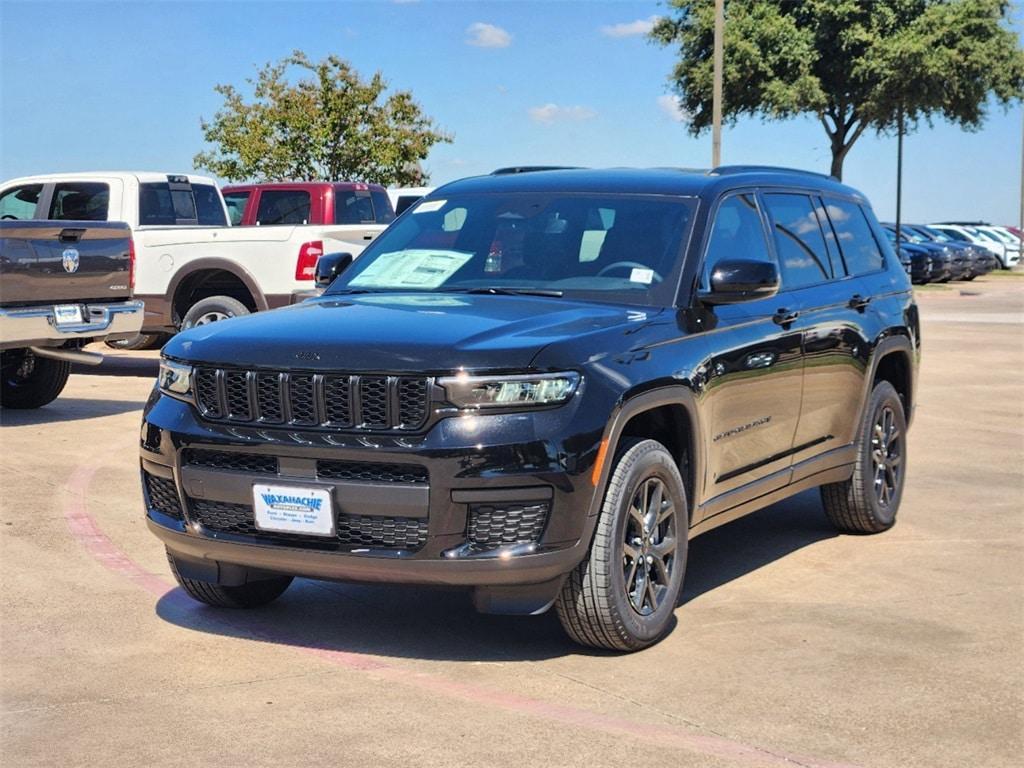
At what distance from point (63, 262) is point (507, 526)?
784 centimetres

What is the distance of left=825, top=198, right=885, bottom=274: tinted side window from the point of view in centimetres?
782

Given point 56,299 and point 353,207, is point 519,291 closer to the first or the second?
point 56,299

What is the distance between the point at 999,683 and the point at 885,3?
39724 mm

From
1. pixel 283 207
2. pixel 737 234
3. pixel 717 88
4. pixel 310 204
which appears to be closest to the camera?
pixel 737 234

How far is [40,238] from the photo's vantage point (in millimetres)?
11602

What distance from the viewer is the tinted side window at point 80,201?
613 inches

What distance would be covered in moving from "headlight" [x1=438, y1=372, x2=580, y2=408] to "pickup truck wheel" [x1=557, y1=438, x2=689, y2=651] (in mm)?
441

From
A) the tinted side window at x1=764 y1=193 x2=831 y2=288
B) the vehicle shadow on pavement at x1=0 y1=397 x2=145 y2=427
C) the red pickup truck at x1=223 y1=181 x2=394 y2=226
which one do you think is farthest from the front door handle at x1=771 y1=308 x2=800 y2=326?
the red pickup truck at x1=223 y1=181 x2=394 y2=226

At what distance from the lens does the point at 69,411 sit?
1275cm

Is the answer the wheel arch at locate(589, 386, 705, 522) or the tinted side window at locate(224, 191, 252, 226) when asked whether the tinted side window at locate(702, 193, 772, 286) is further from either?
the tinted side window at locate(224, 191, 252, 226)


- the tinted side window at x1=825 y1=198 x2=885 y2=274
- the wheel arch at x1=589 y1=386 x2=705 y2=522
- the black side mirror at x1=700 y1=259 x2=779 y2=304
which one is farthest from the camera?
the tinted side window at x1=825 y1=198 x2=885 y2=274

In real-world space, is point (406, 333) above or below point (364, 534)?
above

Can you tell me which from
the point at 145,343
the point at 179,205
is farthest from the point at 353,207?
the point at 145,343

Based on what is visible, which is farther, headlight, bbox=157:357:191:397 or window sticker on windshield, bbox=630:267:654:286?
window sticker on windshield, bbox=630:267:654:286
